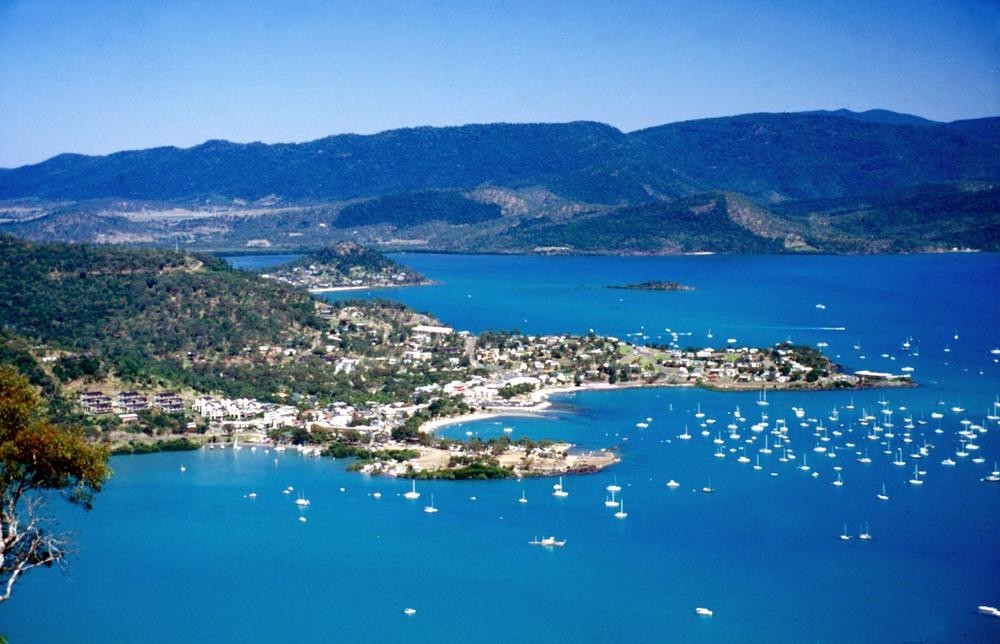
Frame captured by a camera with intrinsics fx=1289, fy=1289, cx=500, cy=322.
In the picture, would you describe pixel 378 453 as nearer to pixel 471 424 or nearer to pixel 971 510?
pixel 471 424

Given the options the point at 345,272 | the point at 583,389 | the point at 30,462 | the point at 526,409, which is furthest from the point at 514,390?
the point at 345,272

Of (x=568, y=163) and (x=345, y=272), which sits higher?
(x=568, y=163)

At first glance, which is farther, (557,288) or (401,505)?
(557,288)

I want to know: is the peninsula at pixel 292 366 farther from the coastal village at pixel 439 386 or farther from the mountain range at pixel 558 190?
the mountain range at pixel 558 190

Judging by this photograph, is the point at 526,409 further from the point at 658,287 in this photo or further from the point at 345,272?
the point at 345,272

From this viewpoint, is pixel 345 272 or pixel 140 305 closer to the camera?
pixel 140 305

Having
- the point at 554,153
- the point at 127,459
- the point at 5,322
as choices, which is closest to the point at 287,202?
the point at 554,153

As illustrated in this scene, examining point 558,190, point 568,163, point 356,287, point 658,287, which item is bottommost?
point 658,287
